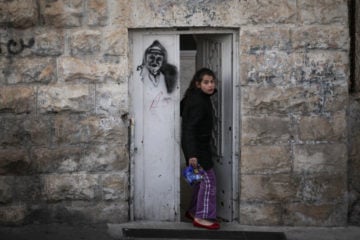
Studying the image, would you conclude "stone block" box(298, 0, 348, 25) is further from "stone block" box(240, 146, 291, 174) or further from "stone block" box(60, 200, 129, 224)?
"stone block" box(60, 200, 129, 224)

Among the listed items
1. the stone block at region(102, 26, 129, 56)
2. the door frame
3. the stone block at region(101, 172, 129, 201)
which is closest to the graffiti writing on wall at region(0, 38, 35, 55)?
the stone block at region(102, 26, 129, 56)

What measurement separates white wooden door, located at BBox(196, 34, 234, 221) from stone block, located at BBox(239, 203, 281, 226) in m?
0.23

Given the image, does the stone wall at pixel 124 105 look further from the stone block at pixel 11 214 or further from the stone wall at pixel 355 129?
the stone wall at pixel 355 129

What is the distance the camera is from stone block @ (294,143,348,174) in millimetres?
6203

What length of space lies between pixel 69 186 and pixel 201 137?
144 centimetres

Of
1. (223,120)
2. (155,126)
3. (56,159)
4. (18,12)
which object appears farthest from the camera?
(223,120)

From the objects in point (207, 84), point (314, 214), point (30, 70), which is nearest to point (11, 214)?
point (30, 70)

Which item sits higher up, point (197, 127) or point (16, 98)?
point (16, 98)

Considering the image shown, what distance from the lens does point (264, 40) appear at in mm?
6070

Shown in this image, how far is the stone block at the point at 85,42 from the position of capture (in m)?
6.04

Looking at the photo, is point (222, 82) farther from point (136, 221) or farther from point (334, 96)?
point (136, 221)

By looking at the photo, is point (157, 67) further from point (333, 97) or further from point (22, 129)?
point (333, 97)

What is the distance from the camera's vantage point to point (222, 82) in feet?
21.3

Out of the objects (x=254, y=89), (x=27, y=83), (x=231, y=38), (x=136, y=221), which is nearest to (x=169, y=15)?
(x=231, y=38)
